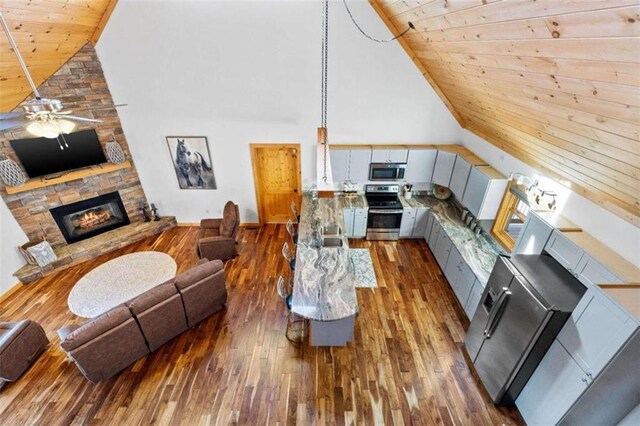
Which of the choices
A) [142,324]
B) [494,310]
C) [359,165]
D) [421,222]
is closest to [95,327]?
[142,324]

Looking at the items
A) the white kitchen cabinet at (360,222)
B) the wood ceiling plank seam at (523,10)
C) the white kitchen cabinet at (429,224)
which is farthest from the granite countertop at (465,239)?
the wood ceiling plank seam at (523,10)

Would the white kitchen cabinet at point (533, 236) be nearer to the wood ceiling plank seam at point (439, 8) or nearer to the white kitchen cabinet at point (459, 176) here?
the white kitchen cabinet at point (459, 176)

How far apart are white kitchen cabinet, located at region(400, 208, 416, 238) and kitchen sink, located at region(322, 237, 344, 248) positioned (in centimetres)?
195

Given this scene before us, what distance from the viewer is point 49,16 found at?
11.8 ft

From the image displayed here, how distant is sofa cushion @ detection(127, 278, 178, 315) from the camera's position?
3647mm

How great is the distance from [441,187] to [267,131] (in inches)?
155

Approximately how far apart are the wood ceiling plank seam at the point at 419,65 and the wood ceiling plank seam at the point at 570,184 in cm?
78

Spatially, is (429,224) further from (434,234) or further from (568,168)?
(568,168)

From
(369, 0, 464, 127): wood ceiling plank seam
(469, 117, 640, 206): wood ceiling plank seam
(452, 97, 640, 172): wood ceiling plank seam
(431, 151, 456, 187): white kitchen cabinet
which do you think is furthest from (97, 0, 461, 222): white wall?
(452, 97, 640, 172): wood ceiling plank seam

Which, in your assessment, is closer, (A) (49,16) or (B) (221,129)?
(A) (49,16)

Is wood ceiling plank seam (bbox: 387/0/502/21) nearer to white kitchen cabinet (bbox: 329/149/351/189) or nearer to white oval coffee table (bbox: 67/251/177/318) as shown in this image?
white kitchen cabinet (bbox: 329/149/351/189)

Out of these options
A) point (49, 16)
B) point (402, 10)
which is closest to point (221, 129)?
point (49, 16)

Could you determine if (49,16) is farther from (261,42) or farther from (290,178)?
(290,178)

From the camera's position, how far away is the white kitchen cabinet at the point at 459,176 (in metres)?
5.15
